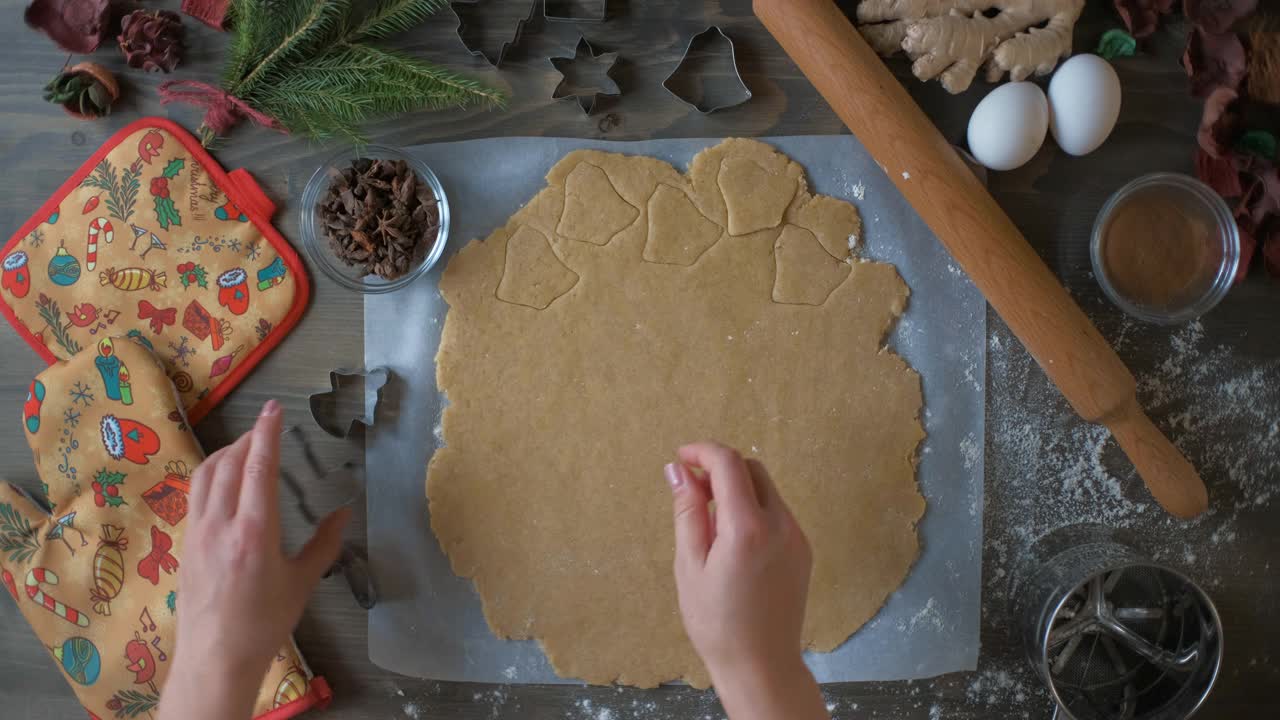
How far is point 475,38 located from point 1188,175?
103cm

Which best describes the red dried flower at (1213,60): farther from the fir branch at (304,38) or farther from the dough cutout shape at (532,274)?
the fir branch at (304,38)

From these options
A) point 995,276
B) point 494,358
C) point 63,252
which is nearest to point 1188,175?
point 995,276

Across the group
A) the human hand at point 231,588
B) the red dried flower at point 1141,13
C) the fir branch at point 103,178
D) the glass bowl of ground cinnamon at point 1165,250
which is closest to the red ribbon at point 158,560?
→ the human hand at point 231,588

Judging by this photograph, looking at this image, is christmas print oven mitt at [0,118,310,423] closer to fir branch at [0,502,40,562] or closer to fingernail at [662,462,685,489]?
fir branch at [0,502,40,562]

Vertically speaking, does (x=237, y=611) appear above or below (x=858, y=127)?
below

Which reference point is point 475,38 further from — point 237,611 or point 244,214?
point 237,611

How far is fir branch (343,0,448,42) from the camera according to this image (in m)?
1.12

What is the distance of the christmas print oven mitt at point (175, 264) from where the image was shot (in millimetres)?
1151

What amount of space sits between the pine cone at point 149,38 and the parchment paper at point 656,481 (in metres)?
0.37

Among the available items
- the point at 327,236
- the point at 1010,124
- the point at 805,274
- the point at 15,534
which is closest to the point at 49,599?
the point at 15,534

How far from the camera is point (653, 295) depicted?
3.79 ft

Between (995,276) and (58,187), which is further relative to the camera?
(58,187)

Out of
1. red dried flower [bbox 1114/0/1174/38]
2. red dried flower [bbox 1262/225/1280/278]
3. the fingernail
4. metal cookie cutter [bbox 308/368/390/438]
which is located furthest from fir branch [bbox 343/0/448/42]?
red dried flower [bbox 1262/225/1280/278]

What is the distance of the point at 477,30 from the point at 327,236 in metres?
0.36
